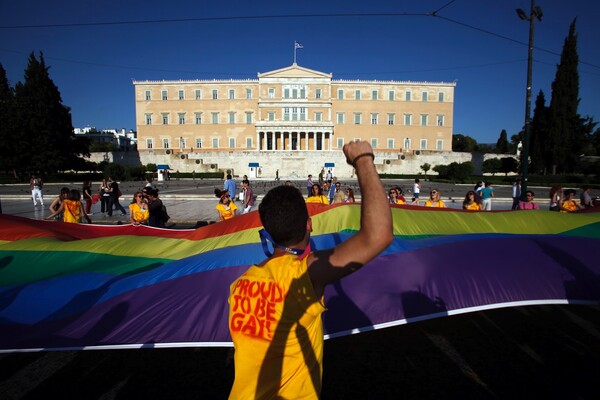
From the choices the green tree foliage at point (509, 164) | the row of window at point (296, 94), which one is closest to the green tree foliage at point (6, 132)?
the row of window at point (296, 94)

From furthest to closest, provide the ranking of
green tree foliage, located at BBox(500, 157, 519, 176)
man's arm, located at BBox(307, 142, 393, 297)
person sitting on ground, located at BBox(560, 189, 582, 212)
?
green tree foliage, located at BBox(500, 157, 519, 176)
person sitting on ground, located at BBox(560, 189, 582, 212)
man's arm, located at BBox(307, 142, 393, 297)

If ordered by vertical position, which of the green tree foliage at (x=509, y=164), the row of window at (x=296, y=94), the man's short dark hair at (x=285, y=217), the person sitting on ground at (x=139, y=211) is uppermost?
the row of window at (x=296, y=94)

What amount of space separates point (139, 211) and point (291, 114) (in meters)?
60.8

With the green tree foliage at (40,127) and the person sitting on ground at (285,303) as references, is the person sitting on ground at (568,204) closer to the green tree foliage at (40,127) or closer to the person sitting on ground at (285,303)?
the person sitting on ground at (285,303)

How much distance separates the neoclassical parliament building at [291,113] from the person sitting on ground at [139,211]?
5832 centimetres

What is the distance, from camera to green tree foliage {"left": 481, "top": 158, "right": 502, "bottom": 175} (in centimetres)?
5472

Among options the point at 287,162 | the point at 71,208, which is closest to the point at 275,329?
the point at 71,208

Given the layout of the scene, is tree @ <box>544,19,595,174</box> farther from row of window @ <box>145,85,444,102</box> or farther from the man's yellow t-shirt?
the man's yellow t-shirt

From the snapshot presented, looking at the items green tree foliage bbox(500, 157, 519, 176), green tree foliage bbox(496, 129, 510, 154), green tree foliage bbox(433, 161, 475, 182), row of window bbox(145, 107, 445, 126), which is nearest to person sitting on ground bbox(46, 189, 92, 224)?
green tree foliage bbox(433, 161, 475, 182)

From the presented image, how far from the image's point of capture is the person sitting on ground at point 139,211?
698cm

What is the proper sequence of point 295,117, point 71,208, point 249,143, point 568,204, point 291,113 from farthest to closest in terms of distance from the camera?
point 249,143
point 295,117
point 291,113
point 71,208
point 568,204

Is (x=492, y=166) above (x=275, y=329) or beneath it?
above

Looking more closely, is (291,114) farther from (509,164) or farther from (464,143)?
(464,143)

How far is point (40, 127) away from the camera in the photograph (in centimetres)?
4225
